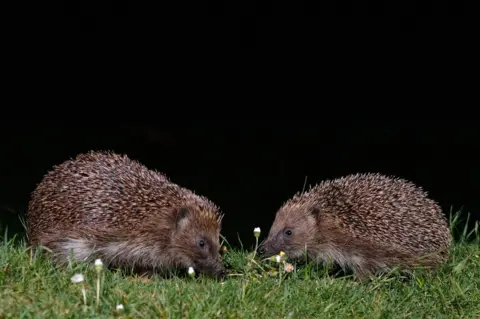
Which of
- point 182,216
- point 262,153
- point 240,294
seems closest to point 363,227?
point 182,216

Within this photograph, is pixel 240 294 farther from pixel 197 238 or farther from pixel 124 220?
pixel 124 220

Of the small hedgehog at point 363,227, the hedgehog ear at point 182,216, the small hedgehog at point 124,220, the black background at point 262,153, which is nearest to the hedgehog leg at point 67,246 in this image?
the small hedgehog at point 124,220

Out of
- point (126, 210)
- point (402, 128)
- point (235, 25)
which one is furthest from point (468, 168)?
point (126, 210)

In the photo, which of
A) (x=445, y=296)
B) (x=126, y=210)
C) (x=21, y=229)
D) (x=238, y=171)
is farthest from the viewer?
(x=238, y=171)

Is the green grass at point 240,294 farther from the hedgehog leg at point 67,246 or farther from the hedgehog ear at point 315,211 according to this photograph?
the hedgehog ear at point 315,211

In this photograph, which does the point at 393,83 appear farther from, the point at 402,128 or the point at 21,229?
the point at 21,229

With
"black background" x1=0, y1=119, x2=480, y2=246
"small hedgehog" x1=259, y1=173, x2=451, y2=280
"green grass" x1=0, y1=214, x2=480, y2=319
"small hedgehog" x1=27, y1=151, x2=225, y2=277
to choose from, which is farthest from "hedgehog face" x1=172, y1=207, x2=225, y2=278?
"black background" x1=0, y1=119, x2=480, y2=246

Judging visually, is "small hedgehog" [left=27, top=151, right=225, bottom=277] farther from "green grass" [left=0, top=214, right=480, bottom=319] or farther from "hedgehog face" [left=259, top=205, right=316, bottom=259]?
"hedgehog face" [left=259, top=205, right=316, bottom=259]
